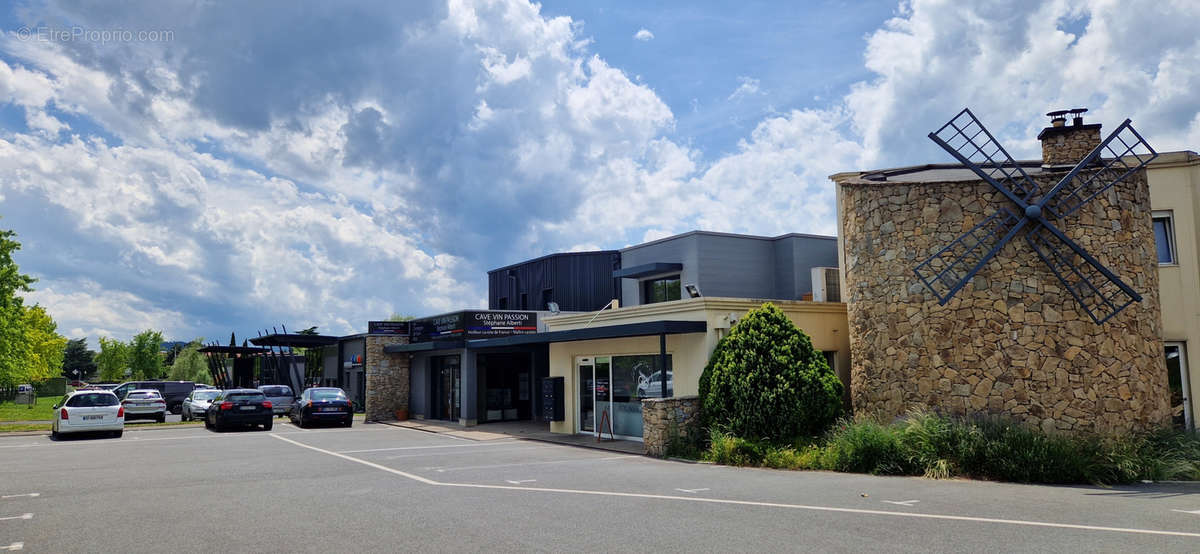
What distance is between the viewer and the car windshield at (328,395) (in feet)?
87.1

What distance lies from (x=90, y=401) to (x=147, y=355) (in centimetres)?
6428

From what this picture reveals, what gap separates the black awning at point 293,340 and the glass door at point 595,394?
2034cm

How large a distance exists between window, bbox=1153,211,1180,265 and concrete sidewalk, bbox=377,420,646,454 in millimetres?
11471

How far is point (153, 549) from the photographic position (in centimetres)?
746

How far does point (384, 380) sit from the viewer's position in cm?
3016

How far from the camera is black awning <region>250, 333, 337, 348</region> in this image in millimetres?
36438

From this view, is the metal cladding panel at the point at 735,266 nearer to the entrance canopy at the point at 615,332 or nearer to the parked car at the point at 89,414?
the entrance canopy at the point at 615,332

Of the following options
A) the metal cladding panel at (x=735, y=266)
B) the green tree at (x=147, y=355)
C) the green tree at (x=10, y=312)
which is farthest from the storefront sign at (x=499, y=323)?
the green tree at (x=147, y=355)

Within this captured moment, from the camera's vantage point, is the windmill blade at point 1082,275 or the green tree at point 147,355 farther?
the green tree at point 147,355

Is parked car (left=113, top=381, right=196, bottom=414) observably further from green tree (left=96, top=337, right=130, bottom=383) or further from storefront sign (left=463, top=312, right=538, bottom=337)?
green tree (left=96, top=337, right=130, bottom=383)

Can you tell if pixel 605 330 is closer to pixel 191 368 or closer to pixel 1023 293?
pixel 1023 293

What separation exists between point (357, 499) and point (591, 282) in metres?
22.2

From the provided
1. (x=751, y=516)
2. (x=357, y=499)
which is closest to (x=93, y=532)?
(x=357, y=499)

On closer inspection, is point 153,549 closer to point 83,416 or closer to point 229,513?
point 229,513
